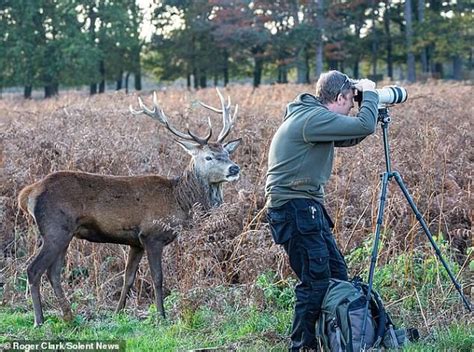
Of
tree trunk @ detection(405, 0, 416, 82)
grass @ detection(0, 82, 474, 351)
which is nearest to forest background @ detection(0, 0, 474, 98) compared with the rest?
tree trunk @ detection(405, 0, 416, 82)

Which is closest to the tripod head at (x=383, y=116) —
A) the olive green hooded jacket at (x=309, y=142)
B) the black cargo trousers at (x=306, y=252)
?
the olive green hooded jacket at (x=309, y=142)

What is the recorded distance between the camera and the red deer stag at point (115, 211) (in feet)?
24.4

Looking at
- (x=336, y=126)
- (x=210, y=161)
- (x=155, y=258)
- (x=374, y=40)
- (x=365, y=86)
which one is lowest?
(x=155, y=258)

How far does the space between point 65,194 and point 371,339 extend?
132 inches

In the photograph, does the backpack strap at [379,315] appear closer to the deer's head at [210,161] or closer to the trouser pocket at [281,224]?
the trouser pocket at [281,224]

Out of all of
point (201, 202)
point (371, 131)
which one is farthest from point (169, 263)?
point (371, 131)

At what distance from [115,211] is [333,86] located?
292 centimetres

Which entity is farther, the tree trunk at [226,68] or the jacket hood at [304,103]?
the tree trunk at [226,68]

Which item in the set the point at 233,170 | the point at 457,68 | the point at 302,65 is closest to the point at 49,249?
the point at 233,170

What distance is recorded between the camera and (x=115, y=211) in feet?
25.5

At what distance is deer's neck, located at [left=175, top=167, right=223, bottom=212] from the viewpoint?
8242mm

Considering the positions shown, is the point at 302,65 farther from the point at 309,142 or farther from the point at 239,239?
the point at 309,142

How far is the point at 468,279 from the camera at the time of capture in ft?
24.3

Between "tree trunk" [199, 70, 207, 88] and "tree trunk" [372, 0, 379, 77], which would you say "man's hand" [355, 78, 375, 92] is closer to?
"tree trunk" [372, 0, 379, 77]
